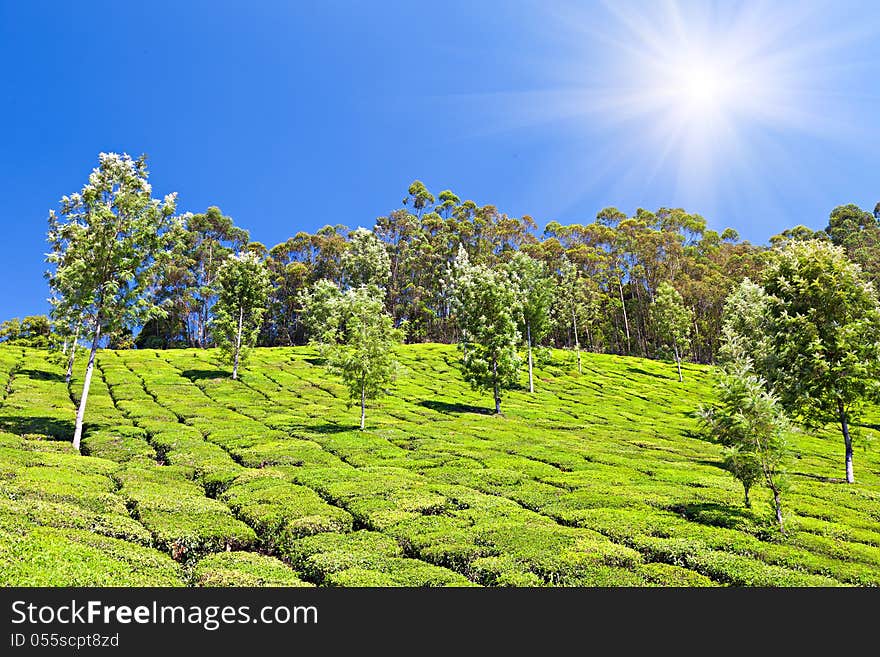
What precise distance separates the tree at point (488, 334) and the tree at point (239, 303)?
80.6 ft

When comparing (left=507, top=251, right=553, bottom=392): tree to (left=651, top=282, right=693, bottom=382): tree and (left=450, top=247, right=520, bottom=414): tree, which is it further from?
(left=651, top=282, right=693, bottom=382): tree

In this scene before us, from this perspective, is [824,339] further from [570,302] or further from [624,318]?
[624,318]

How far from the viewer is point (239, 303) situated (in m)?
58.2

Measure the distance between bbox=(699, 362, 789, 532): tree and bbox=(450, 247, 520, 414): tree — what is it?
28291 mm

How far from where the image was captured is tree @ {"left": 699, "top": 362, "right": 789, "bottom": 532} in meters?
18.1

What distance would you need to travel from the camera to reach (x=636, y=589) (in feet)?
42.4

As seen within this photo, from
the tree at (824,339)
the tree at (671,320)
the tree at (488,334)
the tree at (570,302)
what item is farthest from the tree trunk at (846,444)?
the tree at (570,302)

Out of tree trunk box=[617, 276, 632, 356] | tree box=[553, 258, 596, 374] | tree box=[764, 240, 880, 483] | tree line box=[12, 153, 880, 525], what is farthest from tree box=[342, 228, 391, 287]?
tree box=[764, 240, 880, 483]

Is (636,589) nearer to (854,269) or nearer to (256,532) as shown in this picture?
(256,532)

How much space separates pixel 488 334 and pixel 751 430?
30.7 meters

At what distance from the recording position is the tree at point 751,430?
59.5 ft

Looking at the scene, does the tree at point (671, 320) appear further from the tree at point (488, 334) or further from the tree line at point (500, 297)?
the tree at point (488, 334)

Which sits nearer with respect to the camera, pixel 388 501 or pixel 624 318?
pixel 388 501

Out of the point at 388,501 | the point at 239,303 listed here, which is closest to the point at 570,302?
the point at 239,303
